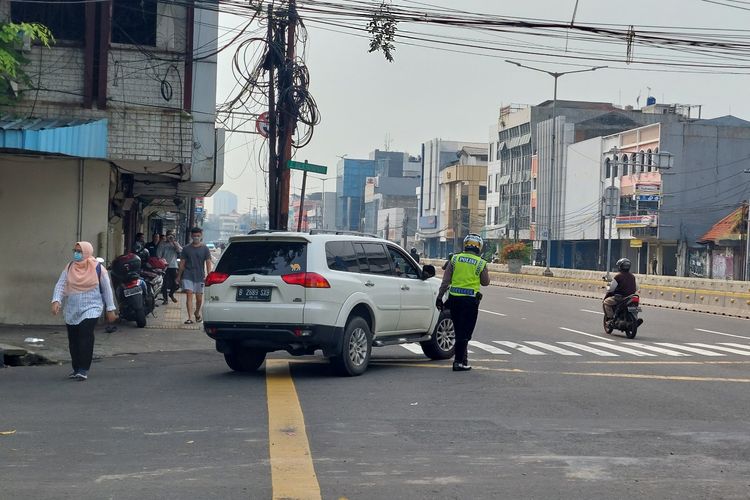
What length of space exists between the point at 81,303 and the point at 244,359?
223 centimetres

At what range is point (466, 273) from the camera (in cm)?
1291

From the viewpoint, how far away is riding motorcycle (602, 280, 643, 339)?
64.9ft

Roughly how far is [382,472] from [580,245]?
78.6 metres

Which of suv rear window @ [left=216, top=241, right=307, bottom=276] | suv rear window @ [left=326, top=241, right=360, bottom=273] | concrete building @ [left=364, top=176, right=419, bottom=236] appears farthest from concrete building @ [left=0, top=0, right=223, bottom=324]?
concrete building @ [left=364, top=176, right=419, bottom=236]

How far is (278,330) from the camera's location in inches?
459

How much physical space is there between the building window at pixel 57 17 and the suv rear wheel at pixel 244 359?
7903mm

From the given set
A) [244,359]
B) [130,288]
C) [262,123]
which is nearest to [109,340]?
[130,288]

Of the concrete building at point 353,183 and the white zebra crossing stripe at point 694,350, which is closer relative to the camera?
the white zebra crossing stripe at point 694,350

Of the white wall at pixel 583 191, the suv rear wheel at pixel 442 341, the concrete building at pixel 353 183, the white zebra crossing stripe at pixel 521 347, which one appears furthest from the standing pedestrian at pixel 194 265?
the concrete building at pixel 353 183

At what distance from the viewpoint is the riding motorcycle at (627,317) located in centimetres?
1978

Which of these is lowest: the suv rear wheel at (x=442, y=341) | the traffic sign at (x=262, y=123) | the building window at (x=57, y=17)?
the suv rear wheel at (x=442, y=341)

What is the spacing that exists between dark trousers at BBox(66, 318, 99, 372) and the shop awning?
3.96 metres

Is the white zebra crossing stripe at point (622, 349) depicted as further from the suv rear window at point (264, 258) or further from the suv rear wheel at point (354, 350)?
the suv rear window at point (264, 258)

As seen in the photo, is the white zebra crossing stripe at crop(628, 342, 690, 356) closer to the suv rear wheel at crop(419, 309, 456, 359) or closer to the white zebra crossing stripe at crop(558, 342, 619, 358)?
the white zebra crossing stripe at crop(558, 342, 619, 358)
